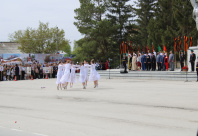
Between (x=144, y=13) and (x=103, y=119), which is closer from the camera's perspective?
(x=103, y=119)

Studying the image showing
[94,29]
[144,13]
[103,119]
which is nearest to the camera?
[103,119]

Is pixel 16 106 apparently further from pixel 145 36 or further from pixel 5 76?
pixel 145 36

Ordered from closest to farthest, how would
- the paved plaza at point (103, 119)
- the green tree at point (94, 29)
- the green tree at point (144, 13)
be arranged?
the paved plaza at point (103, 119) → the green tree at point (94, 29) → the green tree at point (144, 13)

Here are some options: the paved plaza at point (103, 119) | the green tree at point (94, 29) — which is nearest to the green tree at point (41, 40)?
the green tree at point (94, 29)

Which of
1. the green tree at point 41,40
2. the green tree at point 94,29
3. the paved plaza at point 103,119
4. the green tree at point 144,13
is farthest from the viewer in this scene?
the green tree at point 41,40

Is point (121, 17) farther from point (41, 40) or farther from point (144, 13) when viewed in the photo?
point (41, 40)

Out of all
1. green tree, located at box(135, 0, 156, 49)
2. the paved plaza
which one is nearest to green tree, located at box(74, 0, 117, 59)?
green tree, located at box(135, 0, 156, 49)

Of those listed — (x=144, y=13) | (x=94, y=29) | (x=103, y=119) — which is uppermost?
(x=144, y=13)

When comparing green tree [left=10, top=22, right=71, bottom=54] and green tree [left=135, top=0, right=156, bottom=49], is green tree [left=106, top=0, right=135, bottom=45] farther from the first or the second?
green tree [left=10, top=22, right=71, bottom=54]

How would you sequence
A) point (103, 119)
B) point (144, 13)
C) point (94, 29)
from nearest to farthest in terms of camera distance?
point (103, 119)
point (94, 29)
point (144, 13)

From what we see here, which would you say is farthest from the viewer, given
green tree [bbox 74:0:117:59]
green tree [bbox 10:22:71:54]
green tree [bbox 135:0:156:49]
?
green tree [bbox 10:22:71:54]

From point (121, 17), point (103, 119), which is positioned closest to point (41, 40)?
point (121, 17)

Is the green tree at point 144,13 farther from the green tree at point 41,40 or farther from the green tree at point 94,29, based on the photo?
the green tree at point 41,40

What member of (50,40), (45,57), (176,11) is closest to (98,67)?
(45,57)
